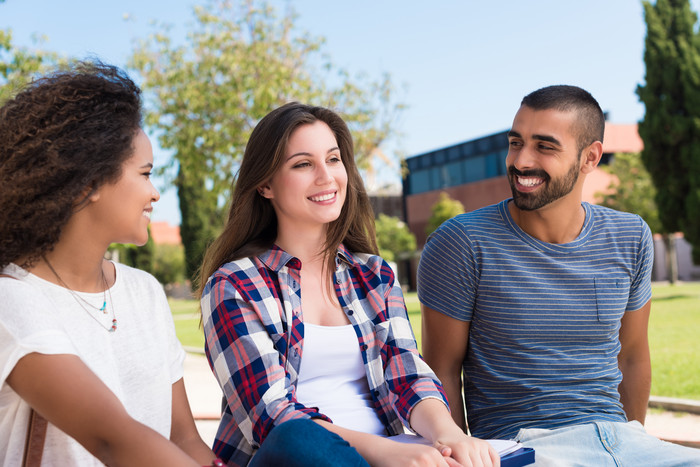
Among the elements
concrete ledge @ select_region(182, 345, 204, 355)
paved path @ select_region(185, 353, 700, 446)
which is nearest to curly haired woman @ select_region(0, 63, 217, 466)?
paved path @ select_region(185, 353, 700, 446)

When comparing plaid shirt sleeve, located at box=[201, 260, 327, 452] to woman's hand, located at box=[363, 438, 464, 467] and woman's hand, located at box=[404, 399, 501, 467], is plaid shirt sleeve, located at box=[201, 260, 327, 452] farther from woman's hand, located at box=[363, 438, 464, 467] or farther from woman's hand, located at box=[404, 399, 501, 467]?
woman's hand, located at box=[404, 399, 501, 467]

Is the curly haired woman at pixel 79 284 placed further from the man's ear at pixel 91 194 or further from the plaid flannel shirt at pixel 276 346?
the plaid flannel shirt at pixel 276 346

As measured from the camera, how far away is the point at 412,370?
2.41m

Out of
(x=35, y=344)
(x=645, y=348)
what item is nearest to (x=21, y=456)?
(x=35, y=344)

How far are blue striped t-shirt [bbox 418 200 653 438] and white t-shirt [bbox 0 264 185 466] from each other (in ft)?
3.96

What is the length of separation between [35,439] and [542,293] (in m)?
1.87

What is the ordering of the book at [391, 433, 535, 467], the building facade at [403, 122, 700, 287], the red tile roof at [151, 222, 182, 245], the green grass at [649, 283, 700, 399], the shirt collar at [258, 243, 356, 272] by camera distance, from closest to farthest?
1. the book at [391, 433, 535, 467]
2. the shirt collar at [258, 243, 356, 272]
3. the green grass at [649, 283, 700, 399]
4. the building facade at [403, 122, 700, 287]
5. the red tile roof at [151, 222, 182, 245]

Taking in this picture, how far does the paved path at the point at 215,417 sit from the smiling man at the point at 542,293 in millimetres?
2577

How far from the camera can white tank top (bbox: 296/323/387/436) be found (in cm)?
230

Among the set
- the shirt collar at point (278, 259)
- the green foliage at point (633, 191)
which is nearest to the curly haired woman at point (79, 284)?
the shirt collar at point (278, 259)

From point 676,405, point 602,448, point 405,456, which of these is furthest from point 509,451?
point 676,405

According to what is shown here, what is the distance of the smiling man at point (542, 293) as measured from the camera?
266 centimetres

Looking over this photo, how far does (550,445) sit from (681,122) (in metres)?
20.1

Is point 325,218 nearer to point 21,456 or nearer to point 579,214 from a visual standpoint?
point 579,214
